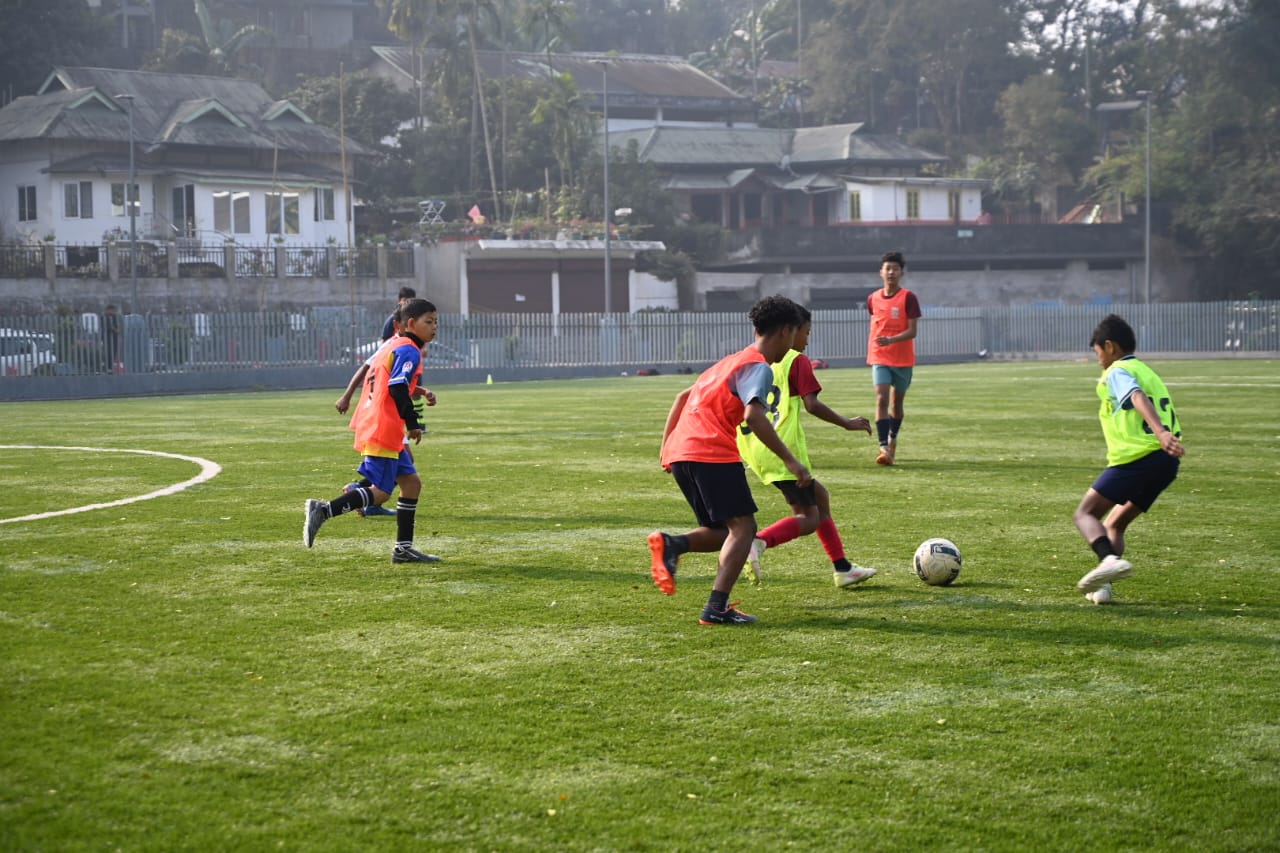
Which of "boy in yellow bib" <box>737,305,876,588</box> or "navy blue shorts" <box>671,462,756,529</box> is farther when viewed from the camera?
"boy in yellow bib" <box>737,305,876,588</box>

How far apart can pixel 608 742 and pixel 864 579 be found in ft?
10.6

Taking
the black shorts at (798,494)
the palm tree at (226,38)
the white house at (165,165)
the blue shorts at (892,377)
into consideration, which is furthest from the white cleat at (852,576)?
the palm tree at (226,38)

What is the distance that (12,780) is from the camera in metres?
4.63

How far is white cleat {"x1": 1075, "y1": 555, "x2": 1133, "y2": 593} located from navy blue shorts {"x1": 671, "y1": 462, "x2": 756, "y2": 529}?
1.80 metres

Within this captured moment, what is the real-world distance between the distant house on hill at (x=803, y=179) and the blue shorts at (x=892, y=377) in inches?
1963

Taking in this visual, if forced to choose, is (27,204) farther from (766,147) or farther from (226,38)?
(766,147)

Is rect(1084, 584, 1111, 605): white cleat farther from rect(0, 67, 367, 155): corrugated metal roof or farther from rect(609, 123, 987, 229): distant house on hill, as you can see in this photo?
rect(609, 123, 987, 229): distant house on hill

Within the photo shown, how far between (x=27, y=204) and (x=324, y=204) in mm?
10861

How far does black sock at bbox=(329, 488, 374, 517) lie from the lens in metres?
9.21

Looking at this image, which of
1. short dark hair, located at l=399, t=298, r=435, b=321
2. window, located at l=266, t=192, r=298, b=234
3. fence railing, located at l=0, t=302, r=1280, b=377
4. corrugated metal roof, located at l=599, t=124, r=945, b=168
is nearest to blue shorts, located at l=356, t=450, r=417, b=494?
short dark hair, located at l=399, t=298, r=435, b=321

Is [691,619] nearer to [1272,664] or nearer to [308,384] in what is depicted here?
[1272,664]

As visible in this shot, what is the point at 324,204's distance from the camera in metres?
57.8

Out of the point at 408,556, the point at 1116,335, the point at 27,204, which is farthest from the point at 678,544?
the point at 27,204

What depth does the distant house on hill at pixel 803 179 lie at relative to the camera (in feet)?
213
